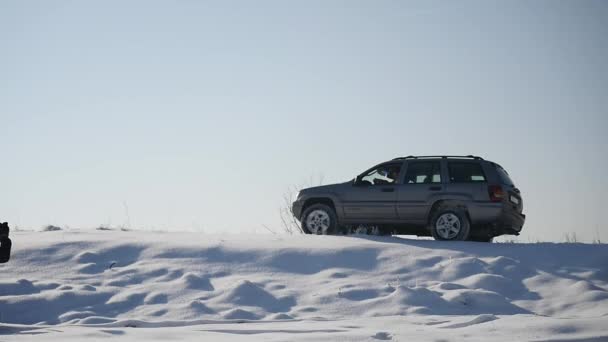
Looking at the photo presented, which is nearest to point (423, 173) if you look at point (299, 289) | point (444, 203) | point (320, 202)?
point (444, 203)

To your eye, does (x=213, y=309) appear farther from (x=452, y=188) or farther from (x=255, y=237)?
(x=452, y=188)


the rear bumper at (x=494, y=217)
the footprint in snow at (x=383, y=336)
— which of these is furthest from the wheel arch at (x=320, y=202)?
the footprint in snow at (x=383, y=336)

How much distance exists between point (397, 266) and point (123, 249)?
Result: 4795 mm

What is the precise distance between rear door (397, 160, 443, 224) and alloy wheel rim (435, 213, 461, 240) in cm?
32

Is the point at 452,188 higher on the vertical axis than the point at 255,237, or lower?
higher

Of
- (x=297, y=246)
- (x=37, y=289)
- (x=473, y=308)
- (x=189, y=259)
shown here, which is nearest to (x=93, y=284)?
(x=37, y=289)

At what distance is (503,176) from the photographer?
49.5ft

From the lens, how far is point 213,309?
10.6 meters

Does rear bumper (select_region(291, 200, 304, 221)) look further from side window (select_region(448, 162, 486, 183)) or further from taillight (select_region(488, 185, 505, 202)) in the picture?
taillight (select_region(488, 185, 505, 202))

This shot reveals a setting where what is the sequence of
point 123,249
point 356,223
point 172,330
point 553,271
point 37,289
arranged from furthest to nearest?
1. point 356,223
2. point 123,249
3. point 553,271
4. point 37,289
5. point 172,330

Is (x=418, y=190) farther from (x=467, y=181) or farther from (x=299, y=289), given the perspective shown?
(x=299, y=289)

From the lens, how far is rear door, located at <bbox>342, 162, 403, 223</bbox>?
15555mm

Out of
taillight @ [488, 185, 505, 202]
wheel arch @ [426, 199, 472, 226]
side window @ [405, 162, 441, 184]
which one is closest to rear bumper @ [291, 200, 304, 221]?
side window @ [405, 162, 441, 184]

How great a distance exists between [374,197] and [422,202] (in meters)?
1.00
